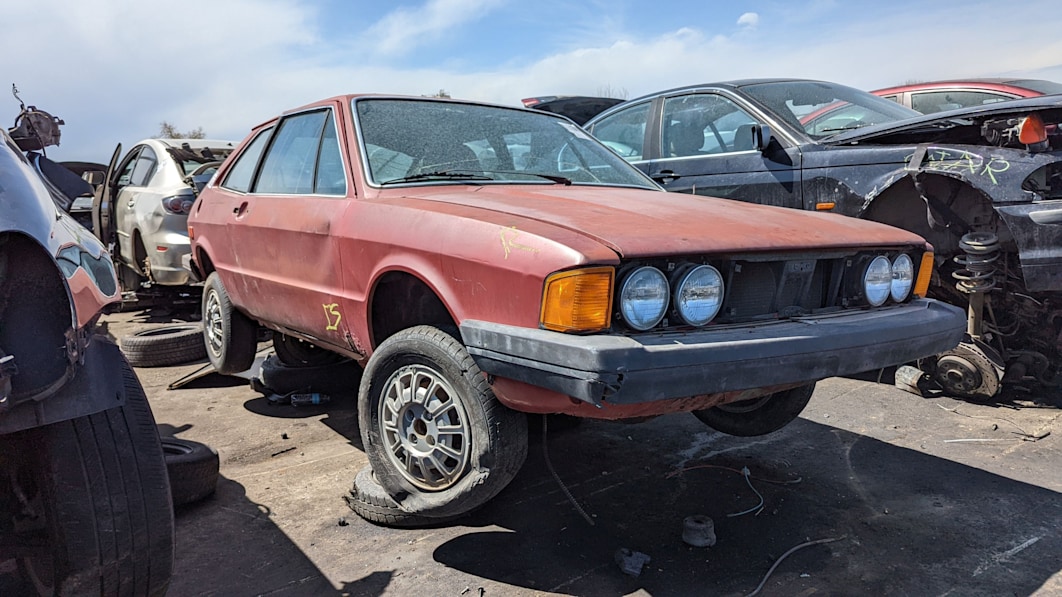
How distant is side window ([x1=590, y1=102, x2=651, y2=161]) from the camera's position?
573 centimetres

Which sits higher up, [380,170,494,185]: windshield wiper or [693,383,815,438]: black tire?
[380,170,494,185]: windshield wiper

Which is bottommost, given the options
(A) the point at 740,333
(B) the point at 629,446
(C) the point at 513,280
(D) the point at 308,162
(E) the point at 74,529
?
(B) the point at 629,446

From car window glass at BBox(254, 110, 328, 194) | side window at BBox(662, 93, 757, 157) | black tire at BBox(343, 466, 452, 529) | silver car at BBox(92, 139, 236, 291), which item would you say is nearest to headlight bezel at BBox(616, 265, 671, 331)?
black tire at BBox(343, 466, 452, 529)

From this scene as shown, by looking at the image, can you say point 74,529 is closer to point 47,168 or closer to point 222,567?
point 222,567

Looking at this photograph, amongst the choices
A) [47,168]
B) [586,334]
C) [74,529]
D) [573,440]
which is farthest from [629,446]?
[47,168]

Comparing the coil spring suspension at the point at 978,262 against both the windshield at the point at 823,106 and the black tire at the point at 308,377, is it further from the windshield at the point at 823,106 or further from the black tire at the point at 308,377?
the black tire at the point at 308,377

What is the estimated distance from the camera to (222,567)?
8.12ft

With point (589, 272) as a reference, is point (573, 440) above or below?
below

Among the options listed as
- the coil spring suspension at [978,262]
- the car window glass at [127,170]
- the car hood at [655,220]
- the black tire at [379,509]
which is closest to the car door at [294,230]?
the car hood at [655,220]

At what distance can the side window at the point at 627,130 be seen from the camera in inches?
226

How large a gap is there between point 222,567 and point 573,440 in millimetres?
1745

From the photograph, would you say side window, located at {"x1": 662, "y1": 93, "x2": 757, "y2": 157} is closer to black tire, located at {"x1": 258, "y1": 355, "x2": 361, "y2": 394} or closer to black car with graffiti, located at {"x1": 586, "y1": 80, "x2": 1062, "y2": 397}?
black car with graffiti, located at {"x1": 586, "y1": 80, "x2": 1062, "y2": 397}

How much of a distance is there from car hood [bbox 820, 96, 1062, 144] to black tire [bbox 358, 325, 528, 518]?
312 cm

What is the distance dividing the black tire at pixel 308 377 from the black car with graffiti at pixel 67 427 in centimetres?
231
